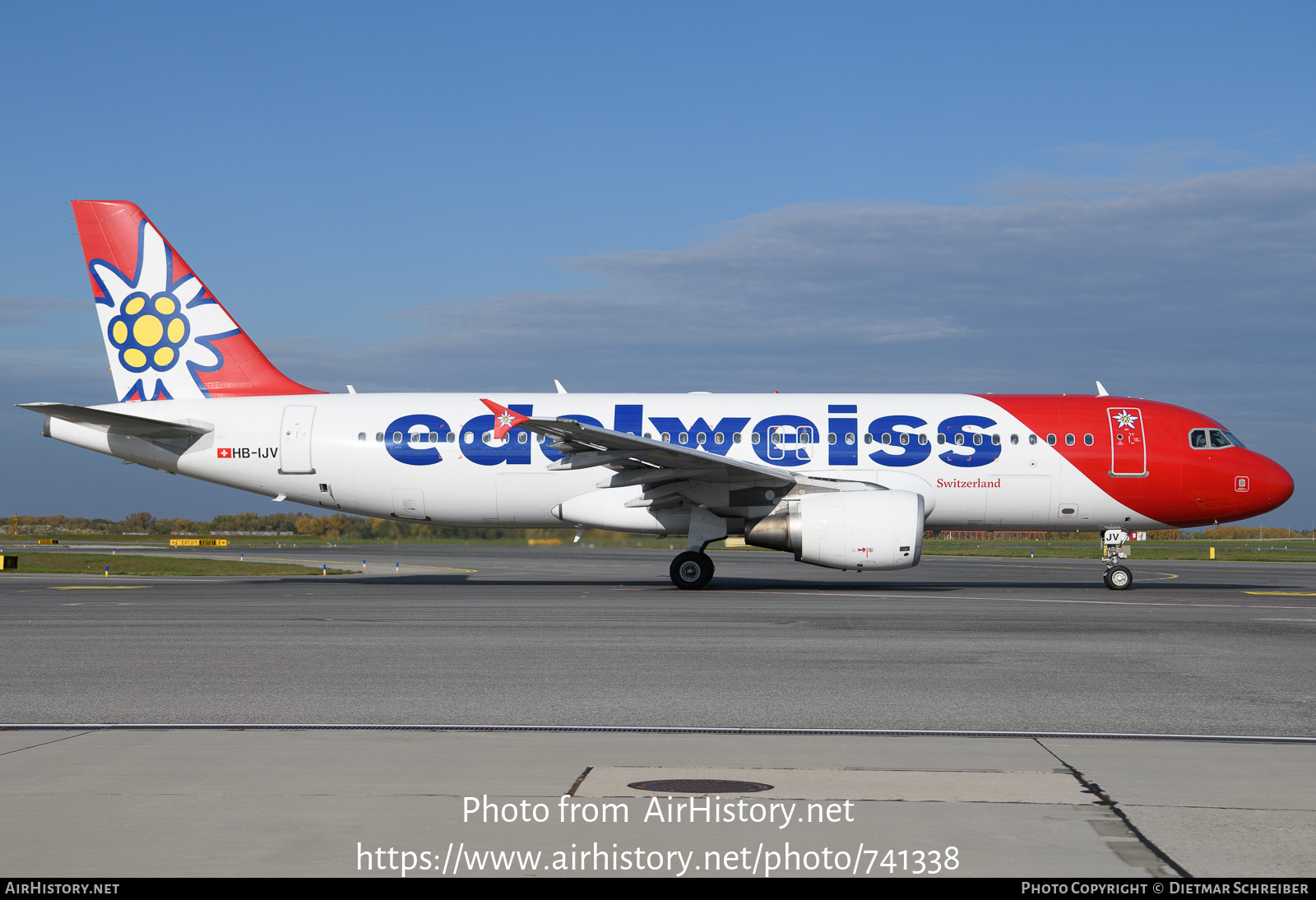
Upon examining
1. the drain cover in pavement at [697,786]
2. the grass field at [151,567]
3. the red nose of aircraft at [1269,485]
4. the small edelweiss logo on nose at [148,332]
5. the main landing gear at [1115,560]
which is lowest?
the grass field at [151,567]

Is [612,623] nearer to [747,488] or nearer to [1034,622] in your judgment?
[1034,622]

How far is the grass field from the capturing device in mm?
29342

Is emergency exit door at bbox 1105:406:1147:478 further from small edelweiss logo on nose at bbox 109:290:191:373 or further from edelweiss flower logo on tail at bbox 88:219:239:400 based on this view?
small edelweiss logo on nose at bbox 109:290:191:373

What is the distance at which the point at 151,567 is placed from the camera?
1225 inches

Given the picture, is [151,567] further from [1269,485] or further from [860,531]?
[1269,485]

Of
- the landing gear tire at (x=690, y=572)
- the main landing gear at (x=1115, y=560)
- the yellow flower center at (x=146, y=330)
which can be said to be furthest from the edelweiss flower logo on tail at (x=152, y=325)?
the main landing gear at (x=1115, y=560)

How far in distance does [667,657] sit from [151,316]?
17799 millimetres

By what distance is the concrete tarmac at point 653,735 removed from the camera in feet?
15.2

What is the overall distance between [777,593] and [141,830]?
665 inches

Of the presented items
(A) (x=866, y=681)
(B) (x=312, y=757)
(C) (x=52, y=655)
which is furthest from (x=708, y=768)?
(C) (x=52, y=655)

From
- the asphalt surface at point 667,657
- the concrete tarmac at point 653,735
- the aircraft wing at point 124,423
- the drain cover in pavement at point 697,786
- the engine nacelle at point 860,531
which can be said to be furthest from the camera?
the aircraft wing at point 124,423

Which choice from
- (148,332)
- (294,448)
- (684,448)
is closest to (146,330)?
(148,332)

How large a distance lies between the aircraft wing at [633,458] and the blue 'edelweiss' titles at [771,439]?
1.45ft

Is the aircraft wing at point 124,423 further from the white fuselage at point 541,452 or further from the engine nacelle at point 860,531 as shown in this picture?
the engine nacelle at point 860,531
